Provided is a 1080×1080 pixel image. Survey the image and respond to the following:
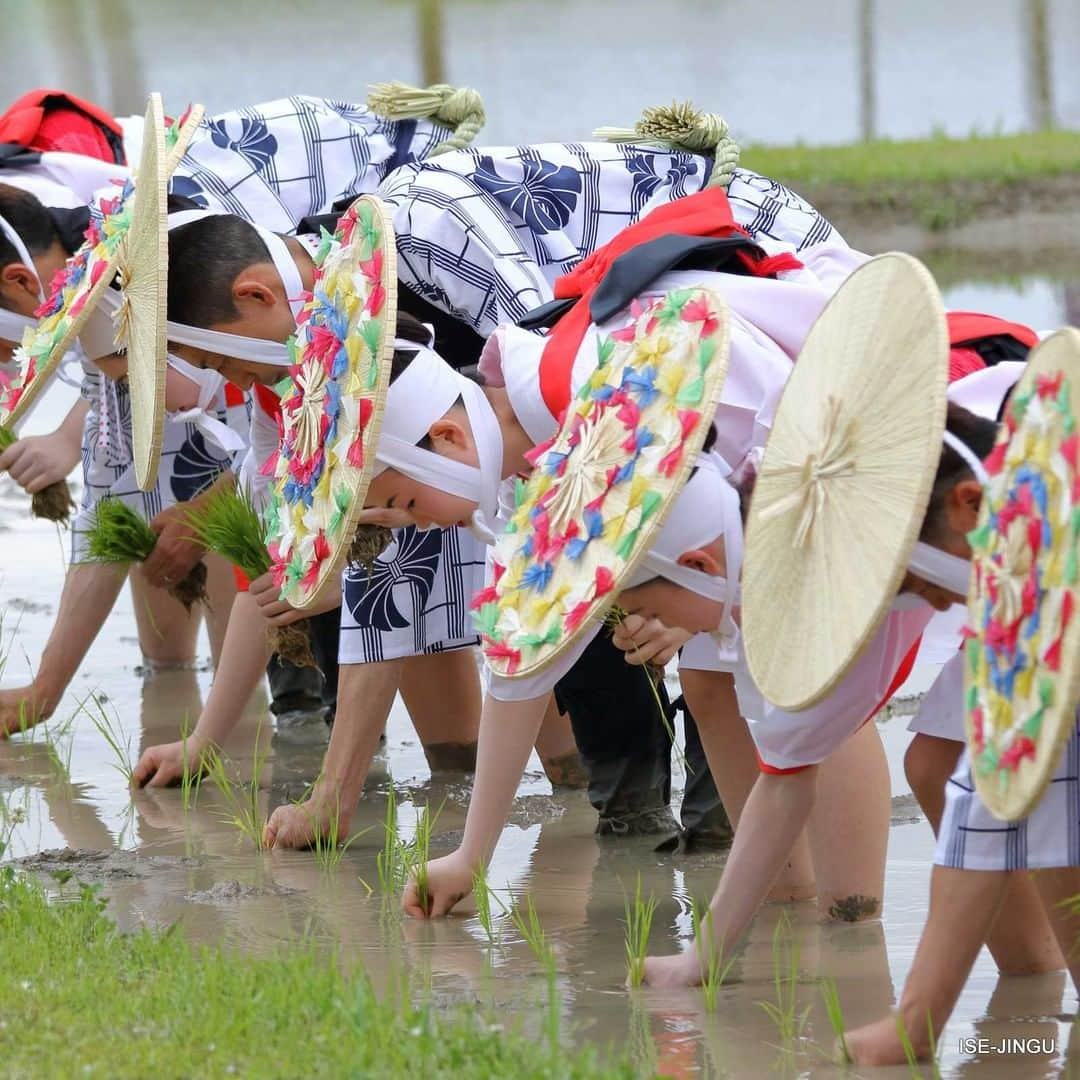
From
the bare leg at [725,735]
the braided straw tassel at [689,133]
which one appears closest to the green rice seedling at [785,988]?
the bare leg at [725,735]

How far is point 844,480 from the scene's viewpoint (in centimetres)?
276

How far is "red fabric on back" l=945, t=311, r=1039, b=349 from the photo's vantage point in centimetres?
317

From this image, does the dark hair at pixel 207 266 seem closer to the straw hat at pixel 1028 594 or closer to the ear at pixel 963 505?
the ear at pixel 963 505

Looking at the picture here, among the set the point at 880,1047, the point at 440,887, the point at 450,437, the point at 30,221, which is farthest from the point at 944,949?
the point at 30,221

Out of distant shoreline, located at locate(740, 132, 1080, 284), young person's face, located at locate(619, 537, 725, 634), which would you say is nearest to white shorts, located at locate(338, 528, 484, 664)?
young person's face, located at locate(619, 537, 725, 634)

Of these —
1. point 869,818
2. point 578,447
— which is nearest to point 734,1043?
point 869,818

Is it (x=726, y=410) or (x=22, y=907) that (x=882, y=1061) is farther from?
(x=22, y=907)

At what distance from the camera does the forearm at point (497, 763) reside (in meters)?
3.63

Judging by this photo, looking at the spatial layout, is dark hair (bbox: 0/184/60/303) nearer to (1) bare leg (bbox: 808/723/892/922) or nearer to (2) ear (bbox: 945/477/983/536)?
(1) bare leg (bbox: 808/723/892/922)

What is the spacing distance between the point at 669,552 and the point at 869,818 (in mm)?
729

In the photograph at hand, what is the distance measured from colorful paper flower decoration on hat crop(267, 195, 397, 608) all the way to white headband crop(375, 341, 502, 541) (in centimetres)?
8

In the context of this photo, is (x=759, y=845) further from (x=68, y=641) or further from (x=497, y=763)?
(x=68, y=641)

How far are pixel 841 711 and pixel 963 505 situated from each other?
522 millimetres

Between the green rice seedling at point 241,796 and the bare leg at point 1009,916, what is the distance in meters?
1.51
